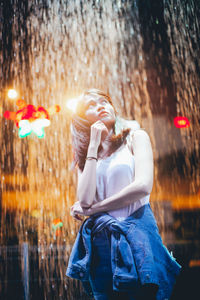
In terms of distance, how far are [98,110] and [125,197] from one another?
386mm

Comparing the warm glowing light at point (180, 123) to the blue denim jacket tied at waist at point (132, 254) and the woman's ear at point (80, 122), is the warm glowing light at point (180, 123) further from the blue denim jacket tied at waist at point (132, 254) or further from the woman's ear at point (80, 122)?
the blue denim jacket tied at waist at point (132, 254)

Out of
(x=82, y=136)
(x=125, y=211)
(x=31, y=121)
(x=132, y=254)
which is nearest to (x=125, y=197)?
(x=125, y=211)

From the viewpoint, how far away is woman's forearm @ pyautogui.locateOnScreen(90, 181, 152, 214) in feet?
2.90

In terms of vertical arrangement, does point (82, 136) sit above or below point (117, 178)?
above

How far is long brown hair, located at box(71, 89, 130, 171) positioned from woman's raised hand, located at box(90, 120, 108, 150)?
57 mm

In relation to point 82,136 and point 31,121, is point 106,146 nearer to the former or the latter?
point 82,136

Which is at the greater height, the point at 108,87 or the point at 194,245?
the point at 108,87

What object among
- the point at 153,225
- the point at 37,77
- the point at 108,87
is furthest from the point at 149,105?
the point at 153,225

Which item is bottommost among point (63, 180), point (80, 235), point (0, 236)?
point (0, 236)

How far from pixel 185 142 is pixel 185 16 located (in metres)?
4.59

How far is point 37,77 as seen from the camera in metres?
5.38

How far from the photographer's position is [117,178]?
0.95 meters

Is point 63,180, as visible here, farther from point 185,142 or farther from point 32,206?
point 185,142

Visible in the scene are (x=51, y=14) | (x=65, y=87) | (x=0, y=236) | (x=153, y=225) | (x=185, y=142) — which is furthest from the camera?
(x=0, y=236)
